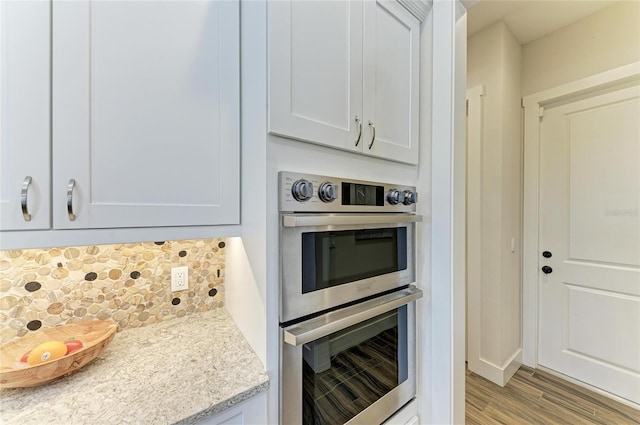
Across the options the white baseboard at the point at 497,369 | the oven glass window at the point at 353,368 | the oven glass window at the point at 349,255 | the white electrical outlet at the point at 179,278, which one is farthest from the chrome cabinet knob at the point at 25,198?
the white baseboard at the point at 497,369

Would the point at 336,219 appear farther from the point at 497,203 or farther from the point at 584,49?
the point at 584,49

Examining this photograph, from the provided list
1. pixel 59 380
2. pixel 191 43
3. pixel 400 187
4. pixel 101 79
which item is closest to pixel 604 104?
pixel 400 187

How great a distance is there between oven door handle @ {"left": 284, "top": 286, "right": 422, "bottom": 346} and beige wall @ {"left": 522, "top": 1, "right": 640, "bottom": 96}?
2309mm

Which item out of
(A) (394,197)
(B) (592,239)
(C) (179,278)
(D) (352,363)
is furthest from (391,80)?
(B) (592,239)

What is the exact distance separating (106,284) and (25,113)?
0.67 m

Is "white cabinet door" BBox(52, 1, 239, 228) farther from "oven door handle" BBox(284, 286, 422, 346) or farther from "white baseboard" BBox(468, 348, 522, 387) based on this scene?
"white baseboard" BBox(468, 348, 522, 387)

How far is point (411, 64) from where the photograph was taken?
4.20 feet

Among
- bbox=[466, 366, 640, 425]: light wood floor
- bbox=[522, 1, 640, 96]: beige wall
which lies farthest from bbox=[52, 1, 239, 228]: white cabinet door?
bbox=[522, 1, 640, 96]: beige wall

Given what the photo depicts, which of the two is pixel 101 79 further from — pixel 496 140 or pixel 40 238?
Answer: pixel 496 140

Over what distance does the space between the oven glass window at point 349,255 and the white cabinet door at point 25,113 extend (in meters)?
0.70

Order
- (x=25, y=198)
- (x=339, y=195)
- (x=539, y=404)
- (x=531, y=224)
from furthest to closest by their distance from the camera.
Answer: (x=531, y=224), (x=539, y=404), (x=339, y=195), (x=25, y=198)

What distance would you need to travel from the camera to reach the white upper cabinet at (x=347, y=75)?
86cm

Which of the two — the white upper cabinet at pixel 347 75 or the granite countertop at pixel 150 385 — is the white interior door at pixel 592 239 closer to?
the white upper cabinet at pixel 347 75

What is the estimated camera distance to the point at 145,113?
31.8 inches
